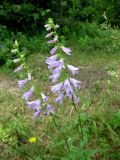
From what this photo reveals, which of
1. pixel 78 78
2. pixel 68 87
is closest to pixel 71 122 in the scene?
pixel 78 78

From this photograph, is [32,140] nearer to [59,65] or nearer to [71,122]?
[71,122]

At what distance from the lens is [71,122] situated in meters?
4.18

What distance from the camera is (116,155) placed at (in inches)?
142

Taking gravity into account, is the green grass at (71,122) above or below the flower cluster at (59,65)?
below

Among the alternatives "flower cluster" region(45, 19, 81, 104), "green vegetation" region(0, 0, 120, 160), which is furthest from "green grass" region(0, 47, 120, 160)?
"flower cluster" region(45, 19, 81, 104)

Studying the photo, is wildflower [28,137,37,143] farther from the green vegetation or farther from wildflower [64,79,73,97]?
wildflower [64,79,73,97]

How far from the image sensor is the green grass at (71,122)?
146 inches

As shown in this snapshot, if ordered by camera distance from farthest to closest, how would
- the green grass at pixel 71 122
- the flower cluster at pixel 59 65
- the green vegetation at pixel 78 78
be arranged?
1. the green vegetation at pixel 78 78
2. the green grass at pixel 71 122
3. the flower cluster at pixel 59 65

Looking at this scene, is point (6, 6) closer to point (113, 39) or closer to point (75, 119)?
point (113, 39)

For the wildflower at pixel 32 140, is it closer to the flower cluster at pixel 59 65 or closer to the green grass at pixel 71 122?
the green grass at pixel 71 122

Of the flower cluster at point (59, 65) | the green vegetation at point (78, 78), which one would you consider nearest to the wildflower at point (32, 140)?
the green vegetation at point (78, 78)

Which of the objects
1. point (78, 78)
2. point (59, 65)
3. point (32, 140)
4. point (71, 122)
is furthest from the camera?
point (78, 78)

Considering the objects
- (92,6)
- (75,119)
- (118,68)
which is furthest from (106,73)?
(92,6)

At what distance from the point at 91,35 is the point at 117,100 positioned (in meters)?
2.32
